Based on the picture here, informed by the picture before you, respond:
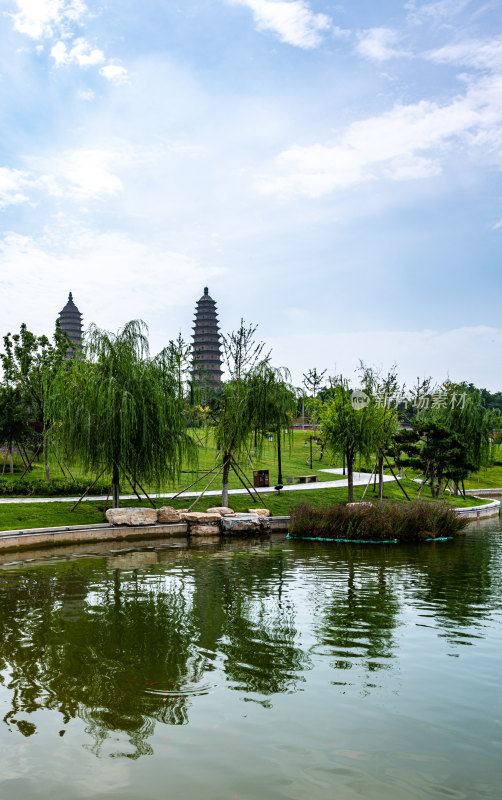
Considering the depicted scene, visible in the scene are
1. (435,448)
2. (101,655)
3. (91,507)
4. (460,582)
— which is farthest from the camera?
(435,448)

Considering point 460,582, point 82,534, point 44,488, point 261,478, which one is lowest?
point 460,582

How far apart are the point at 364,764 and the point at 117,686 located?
273cm

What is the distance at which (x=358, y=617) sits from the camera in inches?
358

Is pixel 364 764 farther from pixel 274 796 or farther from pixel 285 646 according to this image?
pixel 285 646

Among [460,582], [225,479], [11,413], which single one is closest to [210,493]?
[225,479]

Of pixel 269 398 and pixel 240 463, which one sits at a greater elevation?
→ pixel 269 398

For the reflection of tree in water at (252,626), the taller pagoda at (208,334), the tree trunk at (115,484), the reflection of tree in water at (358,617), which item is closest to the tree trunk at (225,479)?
the tree trunk at (115,484)

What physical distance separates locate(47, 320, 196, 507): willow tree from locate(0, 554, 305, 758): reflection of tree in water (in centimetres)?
Answer: 649

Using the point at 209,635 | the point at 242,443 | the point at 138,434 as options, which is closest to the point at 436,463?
the point at 242,443

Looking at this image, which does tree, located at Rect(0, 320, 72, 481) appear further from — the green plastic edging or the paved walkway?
the green plastic edging

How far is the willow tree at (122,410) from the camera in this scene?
1845 cm

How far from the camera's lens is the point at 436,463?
28.7 metres

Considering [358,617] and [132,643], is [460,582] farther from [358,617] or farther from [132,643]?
[132,643]

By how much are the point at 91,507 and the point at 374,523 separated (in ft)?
31.0
